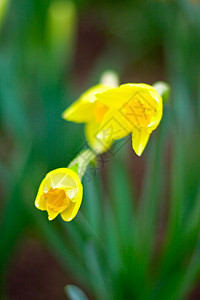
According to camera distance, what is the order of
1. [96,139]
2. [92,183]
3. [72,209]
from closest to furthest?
1. [72,209]
2. [96,139]
3. [92,183]

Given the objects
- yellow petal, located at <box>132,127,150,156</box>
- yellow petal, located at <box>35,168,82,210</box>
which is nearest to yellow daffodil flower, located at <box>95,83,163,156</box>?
yellow petal, located at <box>132,127,150,156</box>

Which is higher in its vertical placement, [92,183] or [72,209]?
[92,183]

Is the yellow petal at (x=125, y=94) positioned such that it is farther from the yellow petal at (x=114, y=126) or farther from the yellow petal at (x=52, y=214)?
the yellow petal at (x=52, y=214)

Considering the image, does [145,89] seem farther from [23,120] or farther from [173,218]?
[23,120]

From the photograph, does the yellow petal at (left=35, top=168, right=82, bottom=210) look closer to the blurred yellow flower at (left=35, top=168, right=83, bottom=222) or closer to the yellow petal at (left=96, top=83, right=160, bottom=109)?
the blurred yellow flower at (left=35, top=168, right=83, bottom=222)

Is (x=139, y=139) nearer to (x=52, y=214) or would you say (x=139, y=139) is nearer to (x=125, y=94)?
(x=125, y=94)

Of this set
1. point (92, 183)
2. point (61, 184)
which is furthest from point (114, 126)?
point (92, 183)

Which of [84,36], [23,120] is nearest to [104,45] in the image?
[84,36]

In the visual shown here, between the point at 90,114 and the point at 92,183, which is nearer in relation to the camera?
the point at 90,114
